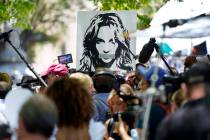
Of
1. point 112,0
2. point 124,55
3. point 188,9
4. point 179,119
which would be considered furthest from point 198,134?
point 112,0

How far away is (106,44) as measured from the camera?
15273 millimetres

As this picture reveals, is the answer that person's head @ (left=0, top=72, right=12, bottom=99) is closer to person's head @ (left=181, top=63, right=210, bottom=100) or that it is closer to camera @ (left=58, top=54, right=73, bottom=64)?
person's head @ (left=181, top=63, right=210, bottom=100)

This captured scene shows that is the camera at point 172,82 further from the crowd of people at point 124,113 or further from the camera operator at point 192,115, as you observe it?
the camera operator at point 192,115

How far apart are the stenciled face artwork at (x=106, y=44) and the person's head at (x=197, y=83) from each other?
731cm

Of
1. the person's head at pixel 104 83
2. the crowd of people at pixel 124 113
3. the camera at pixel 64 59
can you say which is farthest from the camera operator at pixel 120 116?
the camera at pixel 64 59

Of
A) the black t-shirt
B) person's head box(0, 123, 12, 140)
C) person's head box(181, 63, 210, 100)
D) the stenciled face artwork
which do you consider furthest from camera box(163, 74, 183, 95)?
the stenciled face artwork

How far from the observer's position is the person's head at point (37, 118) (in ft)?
21.9

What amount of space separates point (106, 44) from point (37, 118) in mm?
8659

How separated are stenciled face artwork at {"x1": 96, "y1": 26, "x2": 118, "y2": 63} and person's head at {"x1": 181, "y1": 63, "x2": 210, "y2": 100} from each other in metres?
7.31

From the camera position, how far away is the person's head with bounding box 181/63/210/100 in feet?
25.5

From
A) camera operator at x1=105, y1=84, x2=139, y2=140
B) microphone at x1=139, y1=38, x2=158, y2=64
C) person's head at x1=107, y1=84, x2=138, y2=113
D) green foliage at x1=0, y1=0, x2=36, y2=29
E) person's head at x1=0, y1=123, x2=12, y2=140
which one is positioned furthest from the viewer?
green foliage at x1=0, y1=0, x2=36, y2=29

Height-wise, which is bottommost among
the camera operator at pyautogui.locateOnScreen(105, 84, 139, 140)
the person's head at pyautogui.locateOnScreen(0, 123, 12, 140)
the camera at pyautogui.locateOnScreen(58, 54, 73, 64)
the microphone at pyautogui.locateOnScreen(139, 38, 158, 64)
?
the camera at pyautogui.locateOnScreen(58, 54, 73, 64)

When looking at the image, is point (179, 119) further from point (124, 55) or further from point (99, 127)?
point (124, 55)

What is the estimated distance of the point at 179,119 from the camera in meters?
7.61
